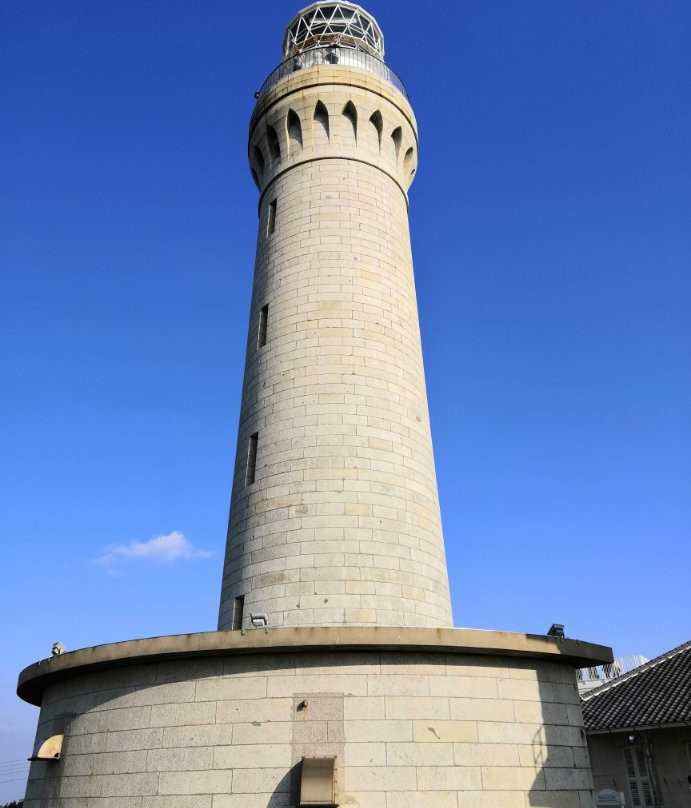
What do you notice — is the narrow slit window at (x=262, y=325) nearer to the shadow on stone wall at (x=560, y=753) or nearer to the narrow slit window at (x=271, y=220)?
the narrow slit window at (x=271, y=220)

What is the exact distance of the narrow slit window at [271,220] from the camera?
19.3 meters

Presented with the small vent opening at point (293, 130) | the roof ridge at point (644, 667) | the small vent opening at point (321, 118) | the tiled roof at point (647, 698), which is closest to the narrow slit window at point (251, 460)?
the small vent opening at point (293, 130)

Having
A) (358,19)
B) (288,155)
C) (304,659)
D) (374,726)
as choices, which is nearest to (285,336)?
(288,155)

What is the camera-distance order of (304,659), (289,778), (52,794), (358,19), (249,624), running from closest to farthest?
(289,778) < (304,659) < (52,794) < (249,624) < (358,19)

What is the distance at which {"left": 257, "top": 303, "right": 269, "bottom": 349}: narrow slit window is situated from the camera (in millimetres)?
17609

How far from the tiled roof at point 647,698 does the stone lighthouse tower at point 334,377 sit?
12.8 m

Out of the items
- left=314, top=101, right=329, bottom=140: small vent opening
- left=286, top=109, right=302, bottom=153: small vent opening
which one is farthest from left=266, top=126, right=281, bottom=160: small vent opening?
left=314, top=101, right=329, bottom=140: small vent opening

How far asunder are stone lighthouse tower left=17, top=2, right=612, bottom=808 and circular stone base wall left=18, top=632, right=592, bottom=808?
3 centimetres

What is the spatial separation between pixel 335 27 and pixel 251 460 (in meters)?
16.4

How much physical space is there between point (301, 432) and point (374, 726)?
21.7 ft

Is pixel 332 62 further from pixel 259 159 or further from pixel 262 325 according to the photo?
pixel 262 325

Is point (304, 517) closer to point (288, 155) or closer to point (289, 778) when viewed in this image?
point (289, 778)

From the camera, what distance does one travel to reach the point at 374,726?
1031 cm

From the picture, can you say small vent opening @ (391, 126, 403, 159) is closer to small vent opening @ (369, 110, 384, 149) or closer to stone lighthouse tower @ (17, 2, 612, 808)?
stone lighthouse tower @ (17, 2, 612, 808)
